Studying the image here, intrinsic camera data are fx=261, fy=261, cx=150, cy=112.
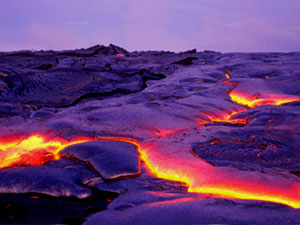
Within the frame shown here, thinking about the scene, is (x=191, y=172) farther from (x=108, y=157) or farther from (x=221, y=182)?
(x=108, y=157)

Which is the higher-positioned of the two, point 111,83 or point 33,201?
point 111,83

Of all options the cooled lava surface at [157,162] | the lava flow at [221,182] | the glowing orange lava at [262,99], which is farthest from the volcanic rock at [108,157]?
the glowing orange lava at [262,99]

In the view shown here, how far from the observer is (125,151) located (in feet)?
4.92

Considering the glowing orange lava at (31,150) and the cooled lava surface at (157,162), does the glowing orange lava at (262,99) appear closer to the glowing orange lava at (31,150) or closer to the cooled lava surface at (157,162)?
the cooled lava surface at (157,162)

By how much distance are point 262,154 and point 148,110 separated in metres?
1.06

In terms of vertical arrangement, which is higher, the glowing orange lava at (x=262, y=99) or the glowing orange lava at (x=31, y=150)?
the glowing orange lava at (x=262, y=99)

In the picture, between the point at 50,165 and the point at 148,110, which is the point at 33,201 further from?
the point at 148,110

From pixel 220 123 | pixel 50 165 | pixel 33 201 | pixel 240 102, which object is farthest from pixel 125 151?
pixel 240 102

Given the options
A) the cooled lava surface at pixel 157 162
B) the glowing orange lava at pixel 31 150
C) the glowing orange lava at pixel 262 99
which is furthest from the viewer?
the glowing orange lava at pixel 262 99

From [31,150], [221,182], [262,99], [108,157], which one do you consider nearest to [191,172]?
[221,182]

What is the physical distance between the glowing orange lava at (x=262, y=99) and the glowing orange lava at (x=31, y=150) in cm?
182

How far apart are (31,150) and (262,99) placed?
7.41ft

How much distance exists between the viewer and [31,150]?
1.58 m

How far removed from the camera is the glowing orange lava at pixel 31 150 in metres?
1.44
